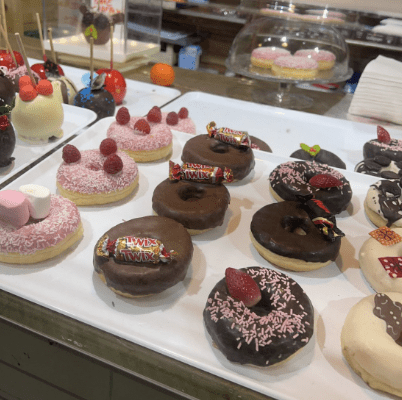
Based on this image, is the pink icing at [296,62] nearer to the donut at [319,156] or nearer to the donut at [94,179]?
the donut at [319,156]

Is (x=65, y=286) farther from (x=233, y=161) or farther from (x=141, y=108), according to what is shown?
(x=141, y=108)

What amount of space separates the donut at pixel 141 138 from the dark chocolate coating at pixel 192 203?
1.04 feet

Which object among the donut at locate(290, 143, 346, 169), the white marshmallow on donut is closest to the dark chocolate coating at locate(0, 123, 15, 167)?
the white marshmallow on donut

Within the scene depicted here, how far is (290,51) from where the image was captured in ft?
8.72

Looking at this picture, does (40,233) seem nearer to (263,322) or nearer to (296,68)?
(263,322)

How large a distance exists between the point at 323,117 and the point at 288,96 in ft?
1.20

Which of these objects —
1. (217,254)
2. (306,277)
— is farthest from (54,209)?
(306,277)

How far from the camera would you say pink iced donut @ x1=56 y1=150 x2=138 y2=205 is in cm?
150

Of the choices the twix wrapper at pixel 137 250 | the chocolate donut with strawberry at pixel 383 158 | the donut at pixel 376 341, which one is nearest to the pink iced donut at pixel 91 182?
the twix wrapper at pixel 137 250

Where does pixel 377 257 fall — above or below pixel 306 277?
above

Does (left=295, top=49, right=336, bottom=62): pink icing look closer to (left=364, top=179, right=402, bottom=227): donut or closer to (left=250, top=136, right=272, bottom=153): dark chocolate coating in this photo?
(left=250, top=136, right=272, bottom=153): dark chocolate coating

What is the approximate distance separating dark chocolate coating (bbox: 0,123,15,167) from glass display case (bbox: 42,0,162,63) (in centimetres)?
A: 123

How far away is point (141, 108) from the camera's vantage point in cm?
240

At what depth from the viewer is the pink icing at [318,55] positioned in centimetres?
254
